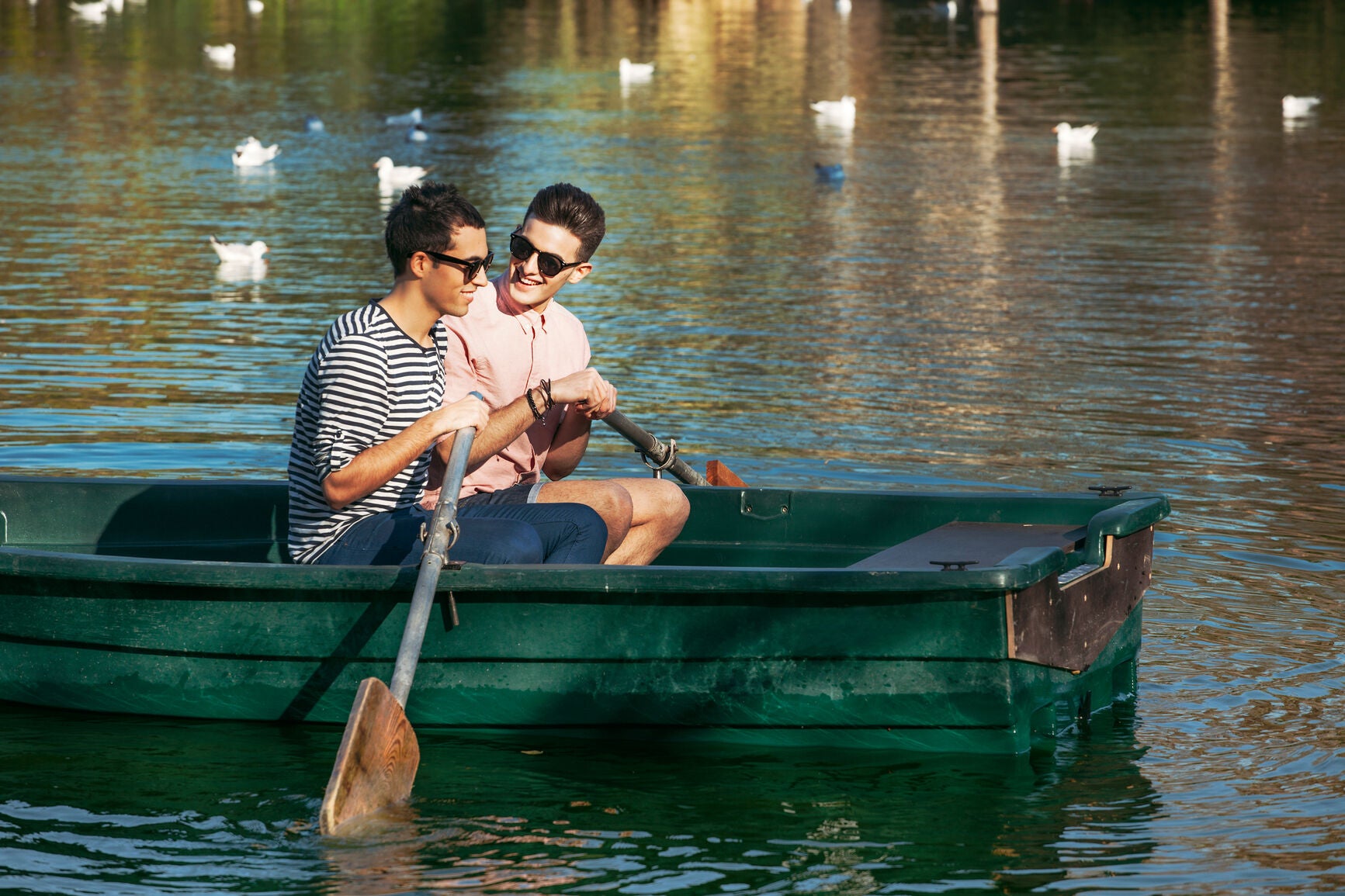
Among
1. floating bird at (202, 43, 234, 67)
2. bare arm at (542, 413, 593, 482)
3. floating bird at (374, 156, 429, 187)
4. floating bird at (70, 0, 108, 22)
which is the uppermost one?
floating bird at (70, 0, 108, 22)

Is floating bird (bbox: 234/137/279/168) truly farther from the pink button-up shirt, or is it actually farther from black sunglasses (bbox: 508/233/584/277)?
black sunglasses (bbox: 508/233/584/277)

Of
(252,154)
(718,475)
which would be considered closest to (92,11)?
(252,154)

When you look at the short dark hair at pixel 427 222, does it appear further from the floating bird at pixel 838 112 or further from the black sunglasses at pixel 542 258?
the floating bird at pixel 838 112

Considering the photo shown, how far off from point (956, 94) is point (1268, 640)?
26136 millimetres

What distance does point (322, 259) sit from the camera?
16297 mm

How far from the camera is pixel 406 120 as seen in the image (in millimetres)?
26641

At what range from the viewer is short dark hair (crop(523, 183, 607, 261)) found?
19.2ft

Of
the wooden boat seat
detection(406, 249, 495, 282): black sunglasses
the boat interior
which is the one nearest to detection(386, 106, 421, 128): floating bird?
the boat interior

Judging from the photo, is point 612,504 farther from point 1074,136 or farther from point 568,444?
point 1074,136

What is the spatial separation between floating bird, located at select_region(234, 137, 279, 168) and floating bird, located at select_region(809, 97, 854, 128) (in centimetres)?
904

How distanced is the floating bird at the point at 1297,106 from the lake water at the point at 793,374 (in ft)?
1.17

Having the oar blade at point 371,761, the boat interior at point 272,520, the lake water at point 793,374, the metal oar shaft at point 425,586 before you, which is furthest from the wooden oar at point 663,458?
the oar blade at point 371,761

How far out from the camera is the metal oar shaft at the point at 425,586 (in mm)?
5141

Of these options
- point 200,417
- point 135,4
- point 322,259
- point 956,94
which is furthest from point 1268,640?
point 135,4
